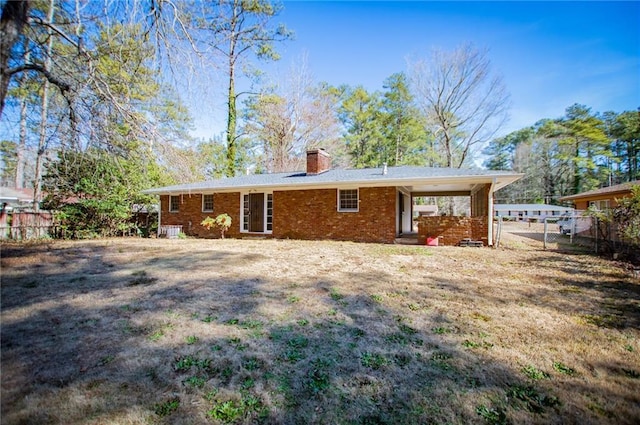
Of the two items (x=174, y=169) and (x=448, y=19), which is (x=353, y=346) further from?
(x=448, y=19)

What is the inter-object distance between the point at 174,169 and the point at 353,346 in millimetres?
3932

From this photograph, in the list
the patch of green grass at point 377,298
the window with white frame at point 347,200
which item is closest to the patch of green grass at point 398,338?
the patch of green grass at point 377,298

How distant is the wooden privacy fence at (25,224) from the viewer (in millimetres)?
9984

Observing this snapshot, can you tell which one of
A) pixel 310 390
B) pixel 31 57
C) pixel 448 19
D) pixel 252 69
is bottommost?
pixel 310 390

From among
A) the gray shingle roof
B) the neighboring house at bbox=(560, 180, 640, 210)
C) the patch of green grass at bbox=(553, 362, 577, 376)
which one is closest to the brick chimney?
the gray shingle roof

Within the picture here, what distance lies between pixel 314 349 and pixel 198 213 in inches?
519

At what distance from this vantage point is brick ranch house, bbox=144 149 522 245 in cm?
1021

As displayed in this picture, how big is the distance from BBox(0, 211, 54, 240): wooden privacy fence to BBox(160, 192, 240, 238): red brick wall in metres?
4.75

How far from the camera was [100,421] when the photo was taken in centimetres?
180

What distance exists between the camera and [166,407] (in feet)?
6.38

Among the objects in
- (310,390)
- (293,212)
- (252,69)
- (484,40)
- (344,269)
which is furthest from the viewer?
(484,40)

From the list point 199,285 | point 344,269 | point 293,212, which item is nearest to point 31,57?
point 199,285

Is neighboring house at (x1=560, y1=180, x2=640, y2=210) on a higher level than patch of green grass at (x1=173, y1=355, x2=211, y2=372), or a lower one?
higher

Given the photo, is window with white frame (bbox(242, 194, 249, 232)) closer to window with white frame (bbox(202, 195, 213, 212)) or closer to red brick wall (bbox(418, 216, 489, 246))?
window with white frame (bbox(202, 195, 213, 212))
